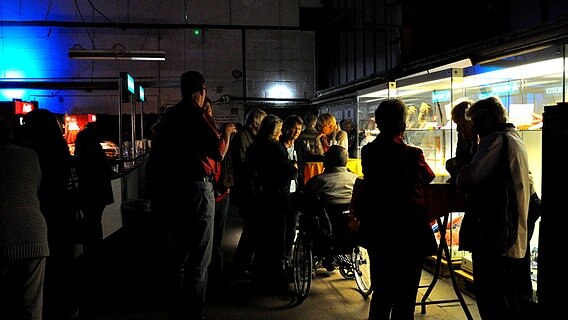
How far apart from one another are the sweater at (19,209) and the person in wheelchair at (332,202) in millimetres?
2482

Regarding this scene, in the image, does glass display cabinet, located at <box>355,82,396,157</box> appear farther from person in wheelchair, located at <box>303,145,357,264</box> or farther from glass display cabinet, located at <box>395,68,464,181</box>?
person in wheelchair, located at <box>303,145,357,264</box>

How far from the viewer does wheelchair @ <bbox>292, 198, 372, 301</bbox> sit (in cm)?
489

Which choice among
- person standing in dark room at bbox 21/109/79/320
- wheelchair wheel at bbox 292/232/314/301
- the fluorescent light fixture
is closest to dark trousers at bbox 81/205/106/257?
person standing in dark room at bbox 21/109/79/320

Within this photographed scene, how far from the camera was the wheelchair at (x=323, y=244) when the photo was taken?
489 centimetres

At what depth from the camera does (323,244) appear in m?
4.92

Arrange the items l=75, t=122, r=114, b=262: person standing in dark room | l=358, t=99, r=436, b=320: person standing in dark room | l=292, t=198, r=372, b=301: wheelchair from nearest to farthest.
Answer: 1. l=358, t=99, r=436, b=320: person standing in dark room
2. l=292, t=198, r=372, b=301: wheelchair
3. l=75, t=122, r=114, b=262: person standing in dark room

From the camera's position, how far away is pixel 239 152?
5.91 meters

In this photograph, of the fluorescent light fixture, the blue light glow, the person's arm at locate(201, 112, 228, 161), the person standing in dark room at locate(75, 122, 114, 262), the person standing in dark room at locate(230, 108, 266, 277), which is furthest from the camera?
the blue light glow

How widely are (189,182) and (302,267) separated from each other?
1.78 metres

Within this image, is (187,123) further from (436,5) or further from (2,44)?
(2,44)

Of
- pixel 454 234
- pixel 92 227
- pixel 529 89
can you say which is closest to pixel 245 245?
pixel 92 227

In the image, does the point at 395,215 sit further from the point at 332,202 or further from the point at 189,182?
the point at 332,202

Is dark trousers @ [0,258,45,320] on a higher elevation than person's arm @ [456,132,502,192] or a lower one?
lower

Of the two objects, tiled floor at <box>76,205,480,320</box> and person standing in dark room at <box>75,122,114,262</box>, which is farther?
person standing in dark room at <box>75,122,114,262</box>
